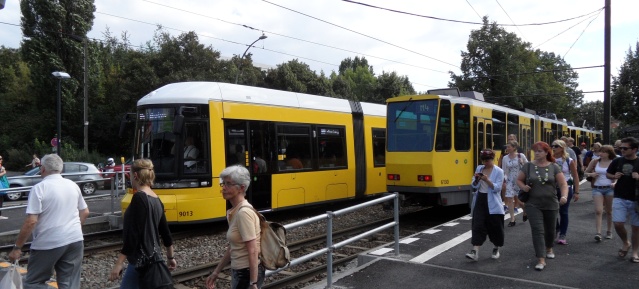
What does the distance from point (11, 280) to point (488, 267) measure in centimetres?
548

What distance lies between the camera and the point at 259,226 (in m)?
3.86

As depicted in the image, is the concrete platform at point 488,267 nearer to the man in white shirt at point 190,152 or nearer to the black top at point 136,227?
the black top at point 136,227

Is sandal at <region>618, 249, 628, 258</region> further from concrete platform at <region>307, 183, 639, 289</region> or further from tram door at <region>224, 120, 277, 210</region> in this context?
tram door at <region>224, 120, 277, 210</region>

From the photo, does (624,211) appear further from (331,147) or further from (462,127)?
(331,147)

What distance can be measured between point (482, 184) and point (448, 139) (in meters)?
4.73

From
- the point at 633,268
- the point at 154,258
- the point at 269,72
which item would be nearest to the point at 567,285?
the point at 633,268

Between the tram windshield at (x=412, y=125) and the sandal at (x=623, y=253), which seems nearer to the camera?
the sandal at (x=623, y=253)

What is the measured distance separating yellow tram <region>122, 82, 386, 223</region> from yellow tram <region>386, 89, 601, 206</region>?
1703 millimetres

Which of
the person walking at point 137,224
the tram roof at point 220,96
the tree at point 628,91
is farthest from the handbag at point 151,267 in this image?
the tree at point 628,91

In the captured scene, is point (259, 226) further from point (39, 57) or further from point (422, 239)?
point (39, 57)

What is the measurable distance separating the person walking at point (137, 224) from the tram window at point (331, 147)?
27.7 feet

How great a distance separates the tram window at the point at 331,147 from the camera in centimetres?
1277

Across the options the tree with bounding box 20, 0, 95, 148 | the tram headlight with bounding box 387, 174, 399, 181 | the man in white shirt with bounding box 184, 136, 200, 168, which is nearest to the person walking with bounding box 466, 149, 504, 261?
the tram headlight with bounding box 387, 174, 399, 181

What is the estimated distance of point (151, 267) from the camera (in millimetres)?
4176
